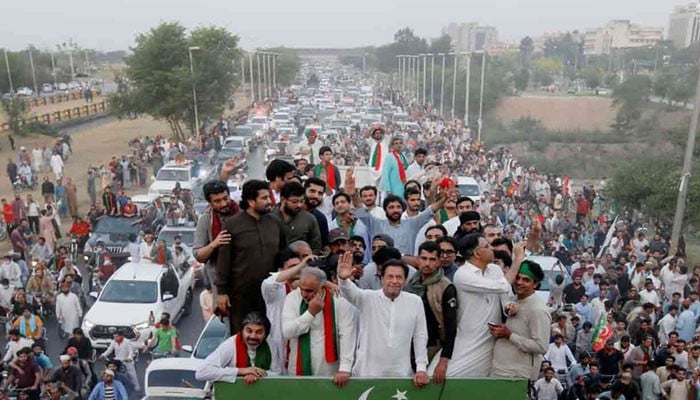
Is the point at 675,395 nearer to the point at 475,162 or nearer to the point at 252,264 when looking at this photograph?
the point at 252,264

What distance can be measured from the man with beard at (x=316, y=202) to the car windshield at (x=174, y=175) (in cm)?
1812

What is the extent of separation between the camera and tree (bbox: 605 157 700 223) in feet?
63.5

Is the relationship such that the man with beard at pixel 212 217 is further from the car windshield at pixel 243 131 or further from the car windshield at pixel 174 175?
the car windshield at pixel 243 131

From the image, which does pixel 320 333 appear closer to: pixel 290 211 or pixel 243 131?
pixel 290 211

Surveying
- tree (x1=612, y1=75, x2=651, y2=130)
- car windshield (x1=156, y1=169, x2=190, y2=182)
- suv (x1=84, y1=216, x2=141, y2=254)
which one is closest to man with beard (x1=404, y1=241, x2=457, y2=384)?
suv (x1=84, y1=216, x2=141, y2=254)

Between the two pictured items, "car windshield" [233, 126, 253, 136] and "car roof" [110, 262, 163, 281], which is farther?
"car windshield" [233, 126, 253, 136]

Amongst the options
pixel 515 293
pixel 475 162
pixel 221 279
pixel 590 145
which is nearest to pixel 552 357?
pixel 515 293

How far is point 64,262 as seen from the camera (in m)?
13.7

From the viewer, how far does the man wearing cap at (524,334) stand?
492 centimetres

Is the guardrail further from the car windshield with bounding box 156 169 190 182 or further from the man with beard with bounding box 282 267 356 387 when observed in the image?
the man with beard with bounding box 282 267 356 387

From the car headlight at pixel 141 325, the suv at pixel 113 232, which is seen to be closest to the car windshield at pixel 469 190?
the suv at pixel 113 232

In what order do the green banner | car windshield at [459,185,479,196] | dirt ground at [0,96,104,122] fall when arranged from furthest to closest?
dirt ground at [0,96,104,122], car windshield at [459,185,479,196], the green banner

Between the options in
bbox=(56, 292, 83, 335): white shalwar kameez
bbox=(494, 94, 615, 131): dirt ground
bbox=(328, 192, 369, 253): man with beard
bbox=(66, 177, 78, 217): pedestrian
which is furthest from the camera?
bbox=(494, 94, 615, 131): dirt ground

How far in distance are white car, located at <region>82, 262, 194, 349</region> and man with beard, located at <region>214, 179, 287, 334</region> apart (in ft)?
20.5
